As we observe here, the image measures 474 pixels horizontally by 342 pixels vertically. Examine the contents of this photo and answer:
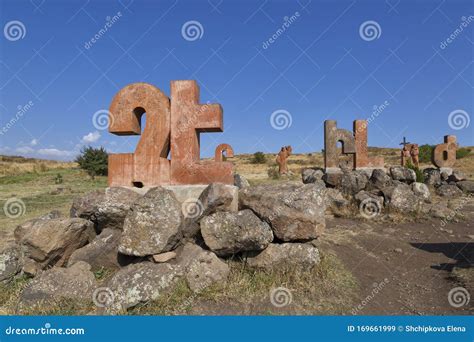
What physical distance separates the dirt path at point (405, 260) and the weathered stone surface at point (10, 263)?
4.56 m

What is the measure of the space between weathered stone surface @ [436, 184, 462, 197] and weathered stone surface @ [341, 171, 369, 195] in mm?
4454

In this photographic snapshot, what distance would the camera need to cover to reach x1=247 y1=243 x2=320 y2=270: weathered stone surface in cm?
430

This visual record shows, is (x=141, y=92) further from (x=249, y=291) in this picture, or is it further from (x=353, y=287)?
(x=353, y=287)

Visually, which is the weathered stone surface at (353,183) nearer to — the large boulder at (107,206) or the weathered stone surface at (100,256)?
the large boulder at (107,206)

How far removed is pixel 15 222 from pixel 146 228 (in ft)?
22.8

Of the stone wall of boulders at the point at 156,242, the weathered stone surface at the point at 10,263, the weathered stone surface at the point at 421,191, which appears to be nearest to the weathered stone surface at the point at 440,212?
the weathered stone surface at the point at 421,191

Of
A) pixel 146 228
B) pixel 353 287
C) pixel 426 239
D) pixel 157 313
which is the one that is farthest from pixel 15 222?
pixel 426 239

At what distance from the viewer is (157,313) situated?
11.6 feet

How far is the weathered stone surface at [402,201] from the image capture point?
9062 millimetres

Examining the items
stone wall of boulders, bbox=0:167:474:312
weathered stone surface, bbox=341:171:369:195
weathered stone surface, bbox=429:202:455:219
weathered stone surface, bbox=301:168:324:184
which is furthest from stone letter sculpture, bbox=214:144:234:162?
stone wall of boulders, bbox=0:167:474:312

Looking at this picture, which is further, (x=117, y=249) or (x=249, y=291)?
(x=117, y=249)

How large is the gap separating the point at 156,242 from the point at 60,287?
123cm

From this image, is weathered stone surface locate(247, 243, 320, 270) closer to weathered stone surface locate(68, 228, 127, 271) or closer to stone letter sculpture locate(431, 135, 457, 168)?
weathered stone surface locate(68, 228, 127, 271)

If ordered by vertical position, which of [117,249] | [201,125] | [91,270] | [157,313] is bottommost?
Answer: [157,313]
